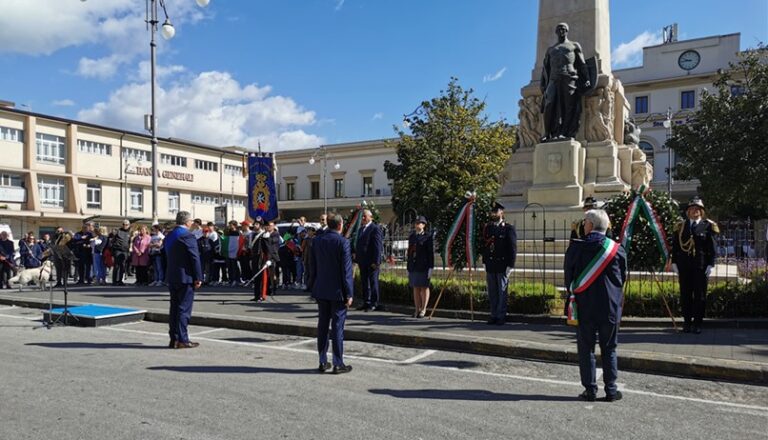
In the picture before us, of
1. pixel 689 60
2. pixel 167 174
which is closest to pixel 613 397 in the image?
pixel 689 60

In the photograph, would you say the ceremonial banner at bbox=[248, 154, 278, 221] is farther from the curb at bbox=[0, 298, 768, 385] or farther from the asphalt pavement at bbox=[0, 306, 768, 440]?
the asphalt pavement at bbox=[0, 306, 768, 440]

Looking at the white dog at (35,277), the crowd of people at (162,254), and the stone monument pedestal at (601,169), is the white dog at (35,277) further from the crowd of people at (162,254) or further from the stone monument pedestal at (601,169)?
the stone monument pedestal at (601,169)

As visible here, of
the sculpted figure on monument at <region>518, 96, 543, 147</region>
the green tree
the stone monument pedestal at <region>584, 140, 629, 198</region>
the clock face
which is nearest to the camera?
the stone monument pedestal at <region>584, 140, 629, 198</region>

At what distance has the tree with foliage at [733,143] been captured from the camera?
25.7 meters

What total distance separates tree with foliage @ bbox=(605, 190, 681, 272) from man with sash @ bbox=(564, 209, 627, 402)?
422 centimetres

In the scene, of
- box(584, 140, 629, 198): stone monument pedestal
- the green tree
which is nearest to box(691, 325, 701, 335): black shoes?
box(584, 140, 629, 198): stone monument pedestal

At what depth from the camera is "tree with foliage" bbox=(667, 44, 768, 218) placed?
84.2ft

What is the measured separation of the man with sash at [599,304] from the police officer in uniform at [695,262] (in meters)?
3.80

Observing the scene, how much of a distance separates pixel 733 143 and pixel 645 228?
19.8 metres

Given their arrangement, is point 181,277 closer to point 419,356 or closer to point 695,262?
point 419,356

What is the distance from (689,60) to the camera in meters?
55.0

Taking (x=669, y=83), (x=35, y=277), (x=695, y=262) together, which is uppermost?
(x=669, y=83)

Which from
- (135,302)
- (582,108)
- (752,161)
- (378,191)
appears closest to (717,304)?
(582,108)

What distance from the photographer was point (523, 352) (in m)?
8.12
